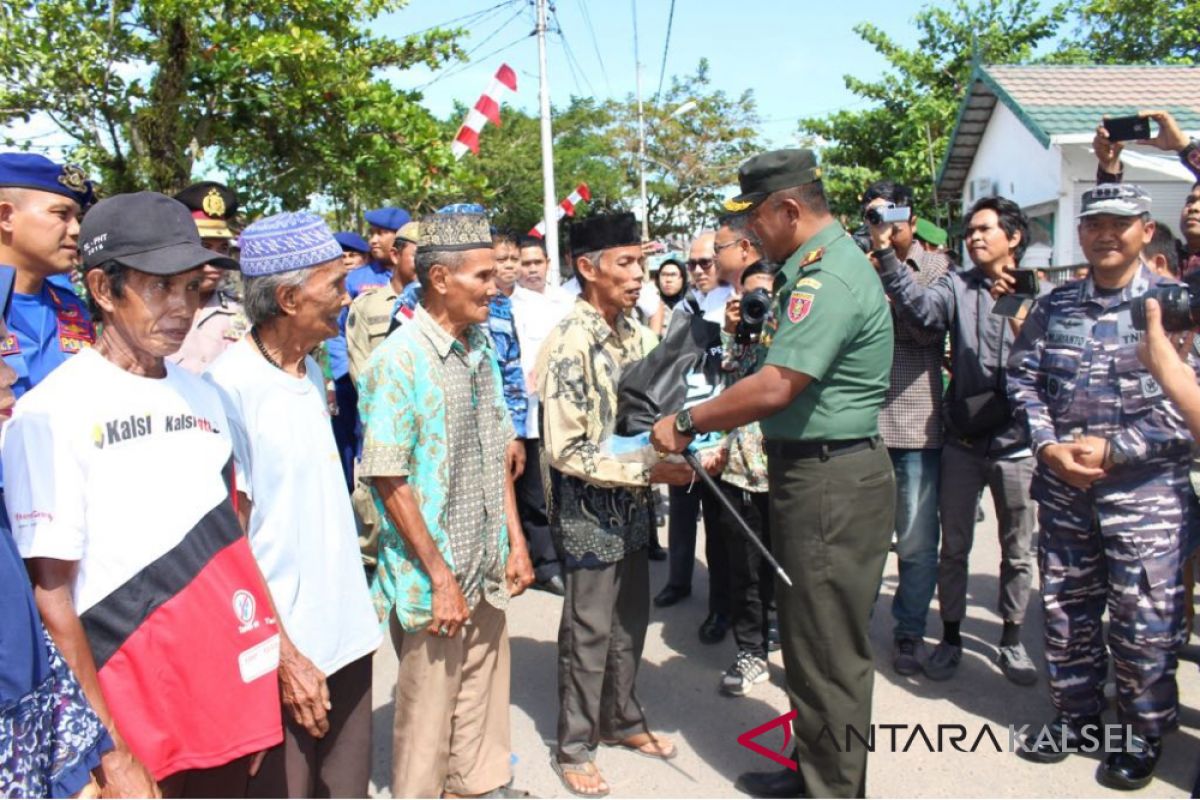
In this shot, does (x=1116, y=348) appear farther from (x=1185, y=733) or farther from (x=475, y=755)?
(x=475, y=755)

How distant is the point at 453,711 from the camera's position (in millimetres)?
2930

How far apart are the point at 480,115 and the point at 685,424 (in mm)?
7237

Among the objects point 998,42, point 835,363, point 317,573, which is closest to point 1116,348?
point 835,363

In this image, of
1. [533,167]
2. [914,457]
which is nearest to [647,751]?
[914,457]

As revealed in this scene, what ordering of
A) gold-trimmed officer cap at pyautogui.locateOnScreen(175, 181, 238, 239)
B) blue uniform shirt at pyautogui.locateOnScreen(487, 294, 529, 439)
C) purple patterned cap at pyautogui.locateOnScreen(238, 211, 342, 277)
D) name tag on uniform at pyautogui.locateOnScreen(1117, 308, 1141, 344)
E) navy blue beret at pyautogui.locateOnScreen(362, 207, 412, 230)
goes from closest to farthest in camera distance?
purple patterned cap at pyautogui.locateOnScreen(238, 211, 342, 277)
name tag on uniform at pyautogui.locateOnScreen(1117, 308, 1141, 344)
gold-trimmed officer cap at pyautogui.locateOnScreen(175, 181, 238, 239)
blue uniform shirt at pyautogui.locateOnScreen(487, 294, 529, 439)
navy blue beret at pyautogui.locateOnScreen(362, 207, 412, 230)

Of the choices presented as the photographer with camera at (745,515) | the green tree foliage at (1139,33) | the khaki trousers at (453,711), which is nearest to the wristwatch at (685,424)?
the khaki trousers at (453,711)

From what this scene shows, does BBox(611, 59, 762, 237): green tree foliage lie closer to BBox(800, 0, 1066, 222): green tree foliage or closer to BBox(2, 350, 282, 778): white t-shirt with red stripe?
BBox(800, 0, 1066, 222): green tree foliage

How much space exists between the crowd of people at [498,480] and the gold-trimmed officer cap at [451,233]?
0.03ft

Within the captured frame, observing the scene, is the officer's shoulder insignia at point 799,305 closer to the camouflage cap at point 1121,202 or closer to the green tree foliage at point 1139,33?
the camouflage cap at point 1121,202

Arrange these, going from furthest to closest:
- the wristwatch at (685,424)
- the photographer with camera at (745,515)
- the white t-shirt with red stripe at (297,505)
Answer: the photographer with camera at (745,515), the wristwatch at (685,424), the white t-shirt with red stripe at (297,505)

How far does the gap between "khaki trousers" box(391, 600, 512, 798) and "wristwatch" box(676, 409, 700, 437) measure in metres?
0.86

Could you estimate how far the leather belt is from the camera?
277 cm

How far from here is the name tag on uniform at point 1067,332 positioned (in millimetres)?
3258

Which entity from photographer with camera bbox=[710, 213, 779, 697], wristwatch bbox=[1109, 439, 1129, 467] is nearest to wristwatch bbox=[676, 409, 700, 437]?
photographer with camera bbox=[710, 213, 779, 697]
